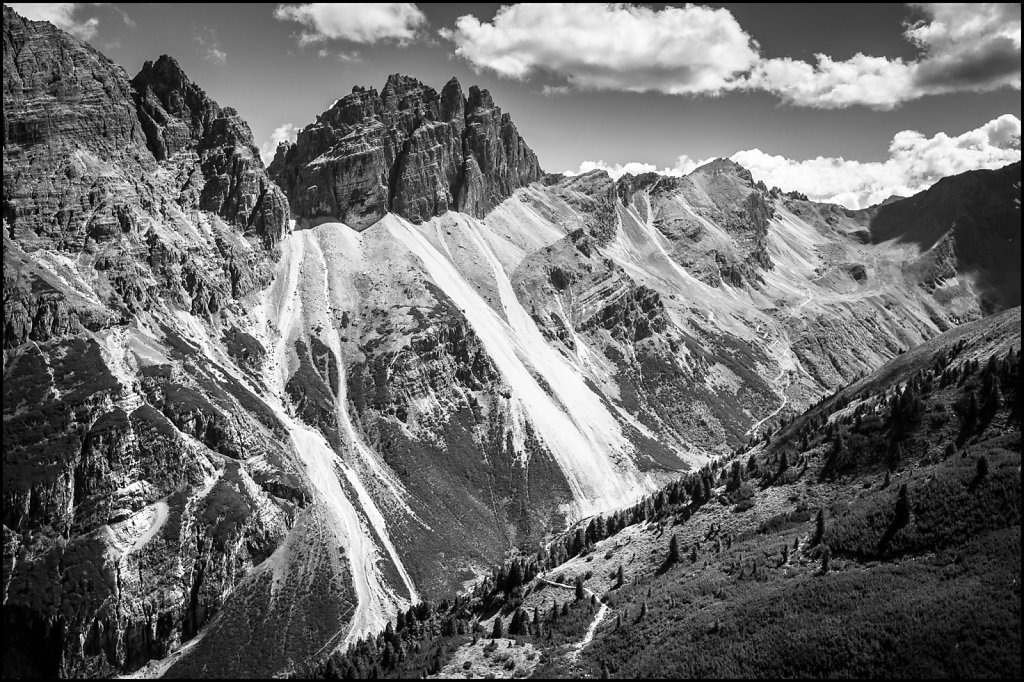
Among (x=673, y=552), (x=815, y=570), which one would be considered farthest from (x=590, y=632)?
(x=815, y=570)

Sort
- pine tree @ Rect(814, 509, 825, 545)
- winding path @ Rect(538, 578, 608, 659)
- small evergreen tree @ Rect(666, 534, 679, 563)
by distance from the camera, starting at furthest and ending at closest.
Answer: small evergreen tree @ Rect(666, 534, 679, 563) → pine tree @ Rect(814, 509, 825, 545) → winding path @ Rect(538, 578, 608, 659)

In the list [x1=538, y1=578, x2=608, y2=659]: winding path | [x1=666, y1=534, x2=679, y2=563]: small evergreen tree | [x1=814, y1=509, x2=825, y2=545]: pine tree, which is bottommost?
[x1=538, y1=578, x2=608, y2=659]: winding path

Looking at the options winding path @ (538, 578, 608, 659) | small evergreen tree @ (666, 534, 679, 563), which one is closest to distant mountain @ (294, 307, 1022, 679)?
small evergreen tree @ (666, 534, 679, 563)

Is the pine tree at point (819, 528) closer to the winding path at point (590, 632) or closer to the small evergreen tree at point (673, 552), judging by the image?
the small evergreen tree at point (673, 552)

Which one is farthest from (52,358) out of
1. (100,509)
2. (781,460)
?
(781,460)

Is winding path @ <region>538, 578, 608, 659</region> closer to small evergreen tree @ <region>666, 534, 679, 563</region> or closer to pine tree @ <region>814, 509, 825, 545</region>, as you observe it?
small evergreen tree @ <region>666, 534, 679, 563</region>

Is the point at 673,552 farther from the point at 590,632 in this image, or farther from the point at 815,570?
the point at 815,570

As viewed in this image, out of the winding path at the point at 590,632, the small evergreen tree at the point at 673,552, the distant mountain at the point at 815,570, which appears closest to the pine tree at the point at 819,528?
the distant mountain at the point at 815,570

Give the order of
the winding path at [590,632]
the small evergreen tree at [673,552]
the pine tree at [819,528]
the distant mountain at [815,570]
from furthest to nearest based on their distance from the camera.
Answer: the small evergreen tree at [673,552], the pine tree at [819,528], the winding path at [590,632], the distant mountain at [815,570]

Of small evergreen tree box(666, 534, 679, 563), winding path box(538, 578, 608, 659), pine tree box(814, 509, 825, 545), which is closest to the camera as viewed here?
winding path box(538, 578, 608, 659)

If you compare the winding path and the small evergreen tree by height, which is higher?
the small evergreen tree

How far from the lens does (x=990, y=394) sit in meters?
109

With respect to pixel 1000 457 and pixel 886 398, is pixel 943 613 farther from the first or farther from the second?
pixel 886 398

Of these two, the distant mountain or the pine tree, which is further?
the pine tree
